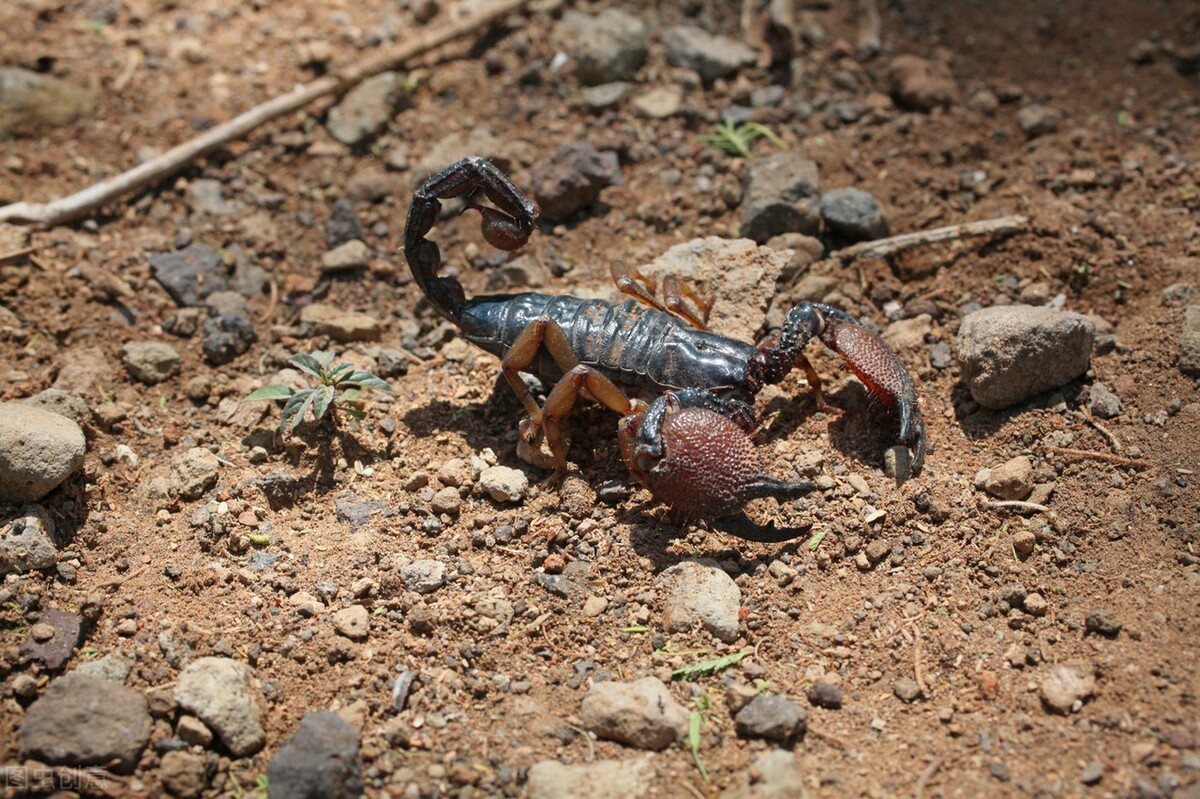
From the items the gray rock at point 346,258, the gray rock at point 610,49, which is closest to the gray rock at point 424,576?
the gray rock at point 346,258

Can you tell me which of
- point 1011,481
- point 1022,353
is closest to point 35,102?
point 1022,353

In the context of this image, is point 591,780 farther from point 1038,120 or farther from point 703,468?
point 1038,120

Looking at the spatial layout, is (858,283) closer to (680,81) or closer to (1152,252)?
(1152,252)

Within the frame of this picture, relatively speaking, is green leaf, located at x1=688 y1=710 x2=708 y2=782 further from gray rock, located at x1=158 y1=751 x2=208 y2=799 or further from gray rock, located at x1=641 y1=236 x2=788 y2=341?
gray rock, located at x1=641 y1=236 x2=788 y2=341

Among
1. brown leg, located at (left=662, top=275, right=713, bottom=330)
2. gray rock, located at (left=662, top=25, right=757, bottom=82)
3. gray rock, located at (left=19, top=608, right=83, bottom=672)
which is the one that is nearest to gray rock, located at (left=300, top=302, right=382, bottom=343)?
brown leg, located at (left=662, top=275, right=713, bottom=330)

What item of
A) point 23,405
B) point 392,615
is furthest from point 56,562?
point 392,615
